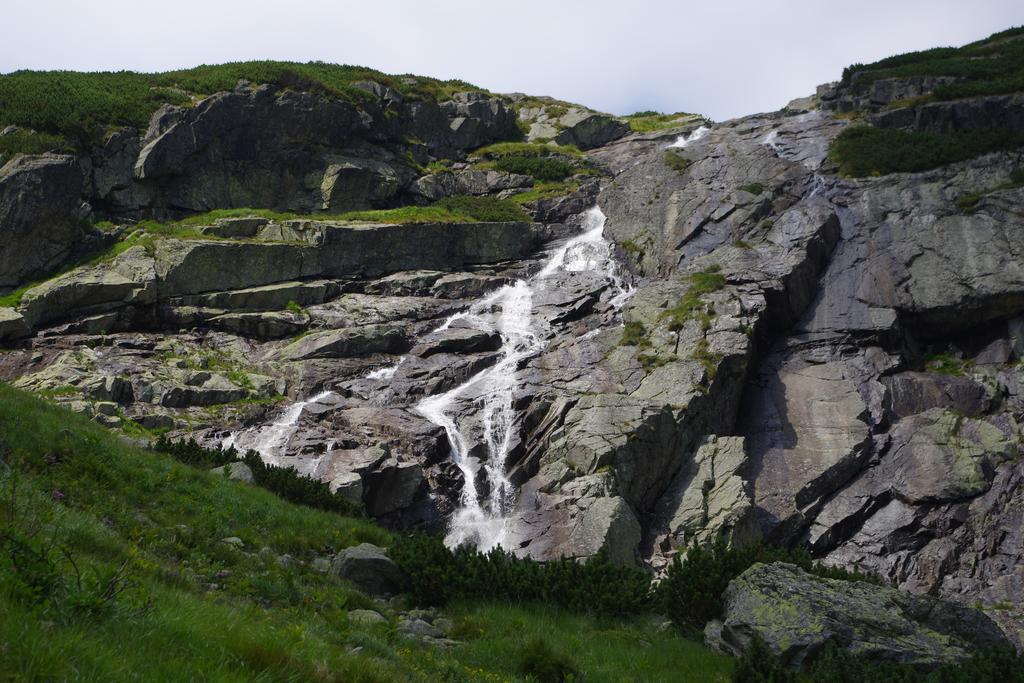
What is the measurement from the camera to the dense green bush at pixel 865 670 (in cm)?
770

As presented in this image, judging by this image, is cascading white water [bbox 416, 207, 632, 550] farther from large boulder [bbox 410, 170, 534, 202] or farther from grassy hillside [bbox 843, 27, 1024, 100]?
grassy hillside [bbox 843, 27, 1024, 100]

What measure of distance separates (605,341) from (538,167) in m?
27.2

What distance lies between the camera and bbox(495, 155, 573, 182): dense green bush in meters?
52.2

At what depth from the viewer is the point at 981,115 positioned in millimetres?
41812

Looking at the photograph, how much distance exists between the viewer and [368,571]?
10492mm

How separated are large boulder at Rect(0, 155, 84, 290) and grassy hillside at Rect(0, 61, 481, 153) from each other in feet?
8.11

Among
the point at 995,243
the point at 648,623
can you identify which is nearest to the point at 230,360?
the point at 648,623

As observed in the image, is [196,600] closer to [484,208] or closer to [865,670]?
[865,670]

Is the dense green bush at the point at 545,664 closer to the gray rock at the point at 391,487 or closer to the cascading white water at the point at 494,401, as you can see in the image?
the cascading white water at the point at 494,401

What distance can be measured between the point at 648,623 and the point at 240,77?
4802 cm

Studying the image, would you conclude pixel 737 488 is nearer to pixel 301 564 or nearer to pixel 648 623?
pixel 648 623

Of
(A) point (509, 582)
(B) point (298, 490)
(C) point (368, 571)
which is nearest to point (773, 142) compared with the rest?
(B) point (298, 490)

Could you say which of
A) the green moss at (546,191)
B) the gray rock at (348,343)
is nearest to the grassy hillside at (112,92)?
the green moss at (546,191)

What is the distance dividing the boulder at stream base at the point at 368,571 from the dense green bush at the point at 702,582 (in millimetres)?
4306
